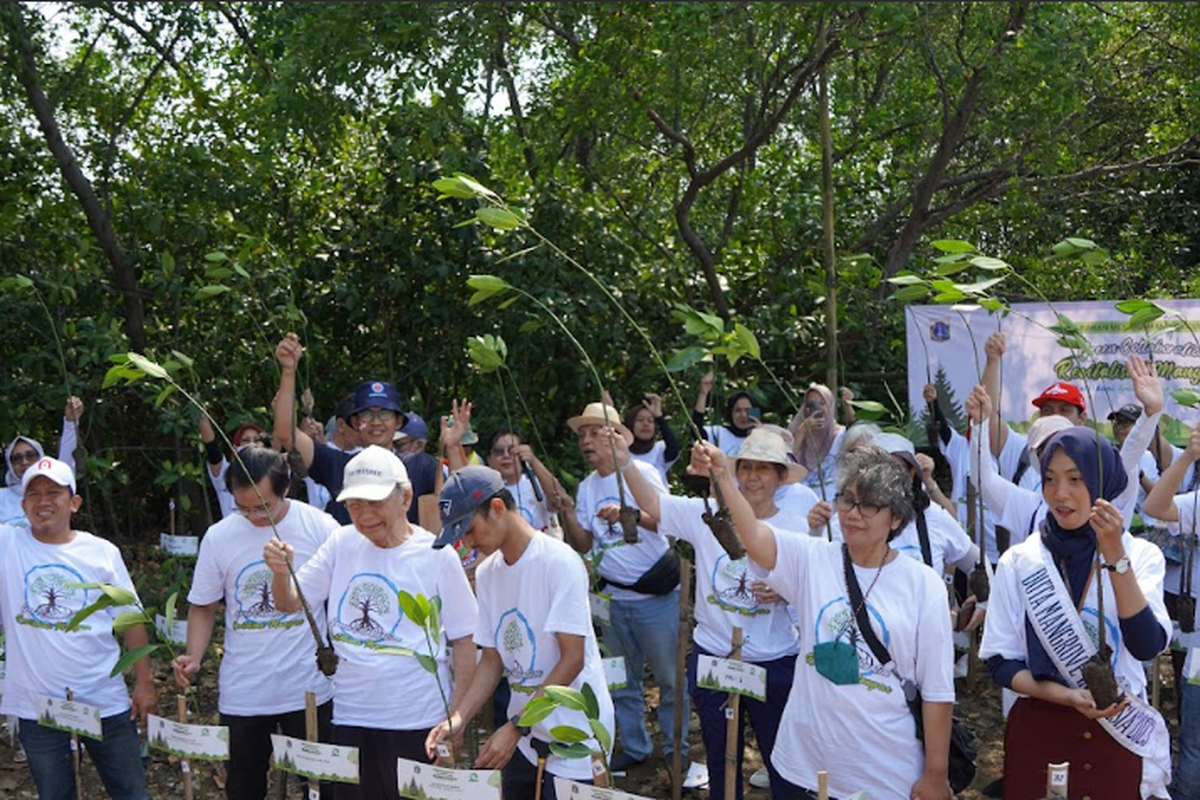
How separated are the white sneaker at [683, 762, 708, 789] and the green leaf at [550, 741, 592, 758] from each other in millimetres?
2657

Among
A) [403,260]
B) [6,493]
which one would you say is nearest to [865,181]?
[403,260]

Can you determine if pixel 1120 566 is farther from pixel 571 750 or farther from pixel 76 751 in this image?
pixel 76 751

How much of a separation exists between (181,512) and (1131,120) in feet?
26.1

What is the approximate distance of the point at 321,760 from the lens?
407 centimetres

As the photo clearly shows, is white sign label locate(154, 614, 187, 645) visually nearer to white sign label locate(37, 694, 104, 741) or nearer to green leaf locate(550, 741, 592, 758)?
white sign label locate(37, 694, 104, 741)

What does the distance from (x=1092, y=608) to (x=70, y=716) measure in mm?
3236

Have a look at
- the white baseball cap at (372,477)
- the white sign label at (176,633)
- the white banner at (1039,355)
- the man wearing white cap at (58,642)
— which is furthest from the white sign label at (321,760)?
the white banner at (1039,355)

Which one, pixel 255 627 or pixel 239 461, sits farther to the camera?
pixel 255 627

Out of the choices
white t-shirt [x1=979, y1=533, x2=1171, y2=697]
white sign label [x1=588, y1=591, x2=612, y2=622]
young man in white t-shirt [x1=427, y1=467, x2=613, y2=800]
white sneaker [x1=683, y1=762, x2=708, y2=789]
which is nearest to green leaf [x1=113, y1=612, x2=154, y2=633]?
young man in white t-shirt [x1=427, y1=467, x2=613, y2=800]

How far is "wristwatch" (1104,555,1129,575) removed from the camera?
11.8 ft

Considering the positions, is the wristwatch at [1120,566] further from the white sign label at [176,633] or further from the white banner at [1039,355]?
the white banner at [1039,355]

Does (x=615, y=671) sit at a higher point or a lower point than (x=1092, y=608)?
lower

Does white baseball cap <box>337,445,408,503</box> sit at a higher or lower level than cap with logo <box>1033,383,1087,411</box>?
lower

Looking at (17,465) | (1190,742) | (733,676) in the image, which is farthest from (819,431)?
(17,465)
